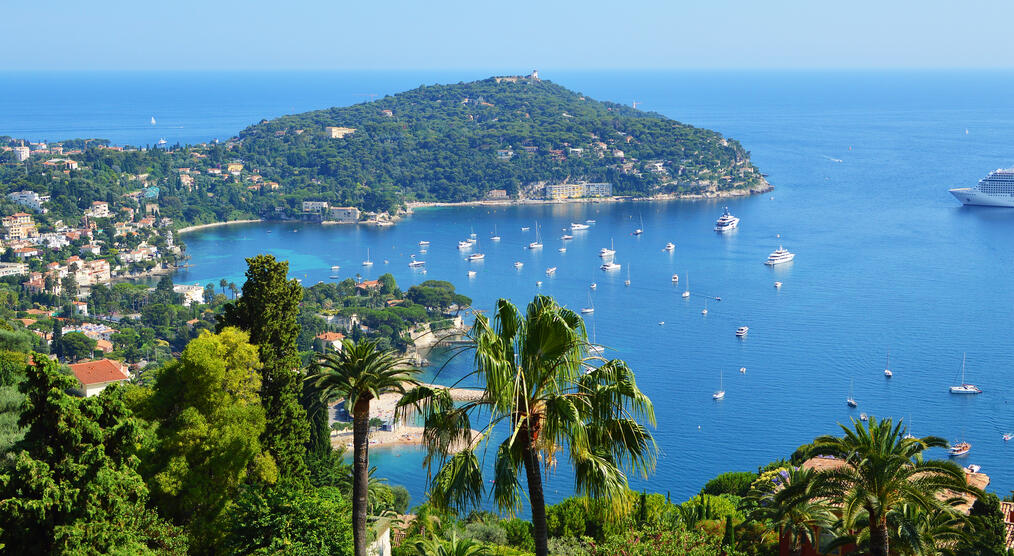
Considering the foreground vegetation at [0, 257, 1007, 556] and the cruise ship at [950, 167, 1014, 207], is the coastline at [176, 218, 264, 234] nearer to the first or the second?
the cruise ship at [950, 167, 1014, 207]

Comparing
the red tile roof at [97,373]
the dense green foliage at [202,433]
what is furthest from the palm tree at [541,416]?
the red tile roof at [97,373]

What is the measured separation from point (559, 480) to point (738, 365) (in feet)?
50.9

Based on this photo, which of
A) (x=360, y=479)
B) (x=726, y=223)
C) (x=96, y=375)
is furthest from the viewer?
(x=726, y=223)

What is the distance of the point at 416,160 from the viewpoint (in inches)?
4247

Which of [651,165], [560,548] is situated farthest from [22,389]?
[651,165]

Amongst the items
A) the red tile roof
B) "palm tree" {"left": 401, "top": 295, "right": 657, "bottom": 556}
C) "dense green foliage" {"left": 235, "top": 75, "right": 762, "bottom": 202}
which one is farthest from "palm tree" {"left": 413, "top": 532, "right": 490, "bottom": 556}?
"dense green foliage" {"left": 235, "top": 75, "right": 762, "bottom": 202}

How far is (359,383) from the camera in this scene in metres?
8.02

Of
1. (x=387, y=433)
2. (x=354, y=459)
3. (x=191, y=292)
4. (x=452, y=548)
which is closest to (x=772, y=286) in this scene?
(x=387, y=433)

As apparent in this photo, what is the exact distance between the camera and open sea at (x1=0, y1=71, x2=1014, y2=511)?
37844 mm

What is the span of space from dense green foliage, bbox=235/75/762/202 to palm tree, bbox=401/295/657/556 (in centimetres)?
8653

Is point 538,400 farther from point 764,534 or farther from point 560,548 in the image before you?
point 764,534

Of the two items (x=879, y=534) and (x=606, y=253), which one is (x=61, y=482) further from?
(x=606, y=253)

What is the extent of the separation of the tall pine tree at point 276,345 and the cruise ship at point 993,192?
8285 centimetres

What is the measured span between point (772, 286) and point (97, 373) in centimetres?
4171
